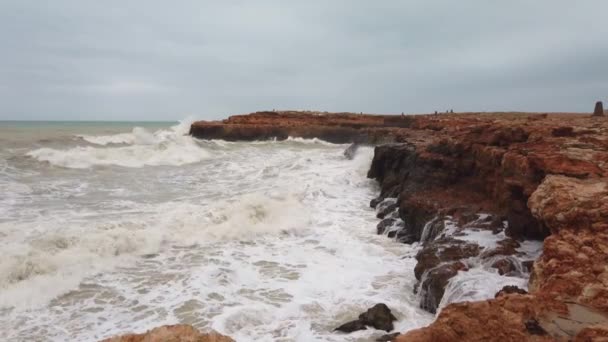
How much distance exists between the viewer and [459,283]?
5695 mm

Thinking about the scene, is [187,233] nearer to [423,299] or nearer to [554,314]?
[423,299]

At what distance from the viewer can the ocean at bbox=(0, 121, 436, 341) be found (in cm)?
593

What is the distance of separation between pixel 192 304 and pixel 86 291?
190 centimetres

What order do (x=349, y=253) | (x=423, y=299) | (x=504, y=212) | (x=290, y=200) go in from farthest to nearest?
1. (x=290, y=200)
2. (x=349, y=253)
3. (x=504, y=212)
4. (x=423, y=299)

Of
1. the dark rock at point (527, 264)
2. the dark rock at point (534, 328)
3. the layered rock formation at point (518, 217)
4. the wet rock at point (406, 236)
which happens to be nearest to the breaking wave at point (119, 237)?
the wet rock at point (406, 236)

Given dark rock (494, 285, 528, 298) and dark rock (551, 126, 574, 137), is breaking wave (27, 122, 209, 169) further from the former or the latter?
dark rock (494, 285, 528, 298)

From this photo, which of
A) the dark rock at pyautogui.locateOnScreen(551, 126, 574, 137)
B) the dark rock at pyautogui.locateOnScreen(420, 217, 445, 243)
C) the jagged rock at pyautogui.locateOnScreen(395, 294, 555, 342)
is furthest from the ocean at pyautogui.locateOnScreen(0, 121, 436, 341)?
the dark rock at pyautogui.locateOnScreen(551, 126, 574, 137)

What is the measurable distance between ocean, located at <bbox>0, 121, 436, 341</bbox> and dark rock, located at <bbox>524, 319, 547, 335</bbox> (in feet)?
8.82

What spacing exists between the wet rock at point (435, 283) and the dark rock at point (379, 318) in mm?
688

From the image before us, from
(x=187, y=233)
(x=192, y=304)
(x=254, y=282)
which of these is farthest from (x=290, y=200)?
(x=192, y=304)

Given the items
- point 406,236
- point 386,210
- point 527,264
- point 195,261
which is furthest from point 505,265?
point 386,210

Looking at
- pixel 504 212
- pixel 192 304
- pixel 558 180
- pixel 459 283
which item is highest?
pixel 558 180

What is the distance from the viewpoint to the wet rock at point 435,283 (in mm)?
5961

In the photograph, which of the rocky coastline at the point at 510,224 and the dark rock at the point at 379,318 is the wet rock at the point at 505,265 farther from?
the dark rock at the point at 379,318
